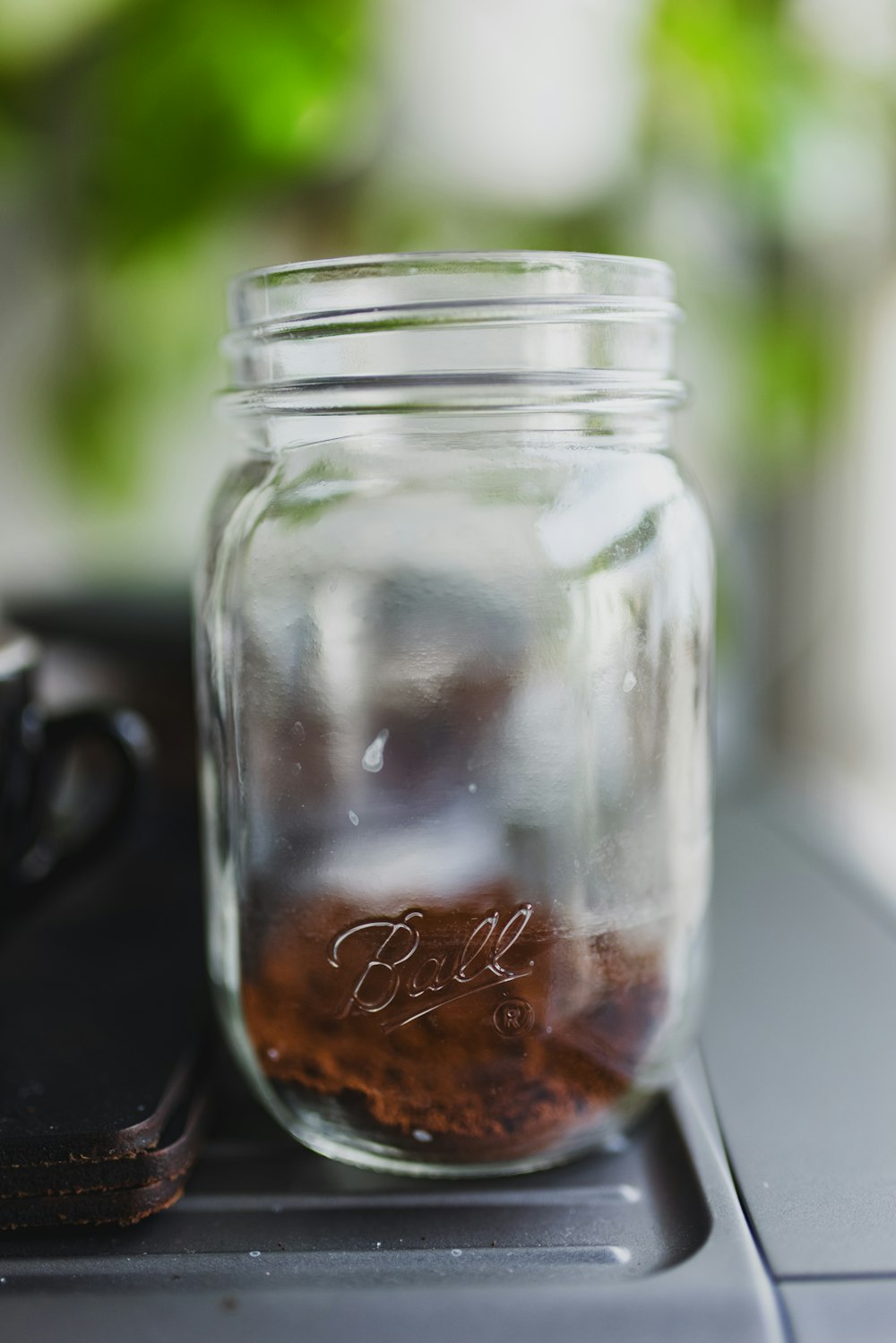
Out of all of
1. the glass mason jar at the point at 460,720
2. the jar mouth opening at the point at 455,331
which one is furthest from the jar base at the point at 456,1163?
the jar mouth opening at the point at 455,331

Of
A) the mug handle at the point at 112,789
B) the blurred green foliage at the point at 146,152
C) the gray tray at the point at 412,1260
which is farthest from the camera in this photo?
the blurred green foliage at the point at 146,152

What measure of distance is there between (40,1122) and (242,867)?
87 millimetres

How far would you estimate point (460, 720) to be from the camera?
37 cm

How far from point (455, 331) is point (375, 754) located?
12cm

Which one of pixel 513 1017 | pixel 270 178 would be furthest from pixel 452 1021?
pixel 270 178

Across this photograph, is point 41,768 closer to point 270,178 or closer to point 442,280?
point 442,280

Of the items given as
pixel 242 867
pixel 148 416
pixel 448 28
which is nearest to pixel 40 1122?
pixel 242 867

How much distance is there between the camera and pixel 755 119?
33.4 inches

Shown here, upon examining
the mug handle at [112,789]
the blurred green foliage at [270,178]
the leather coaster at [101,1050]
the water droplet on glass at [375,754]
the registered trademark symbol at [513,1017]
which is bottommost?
the leather coaster at [101,1050]

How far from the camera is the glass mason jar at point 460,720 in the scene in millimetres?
332

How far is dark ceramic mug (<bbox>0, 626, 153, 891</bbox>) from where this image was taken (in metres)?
0.38

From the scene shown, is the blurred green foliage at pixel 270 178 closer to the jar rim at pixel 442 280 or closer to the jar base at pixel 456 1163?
the jar rim at pixel 442 280

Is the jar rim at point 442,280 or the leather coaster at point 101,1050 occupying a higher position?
the jar rim at point 442,280

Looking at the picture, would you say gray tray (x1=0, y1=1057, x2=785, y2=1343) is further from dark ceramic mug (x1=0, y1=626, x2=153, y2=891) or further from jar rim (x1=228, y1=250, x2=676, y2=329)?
jar rim (x1=228, y1=250, x2=676, y2=329)
